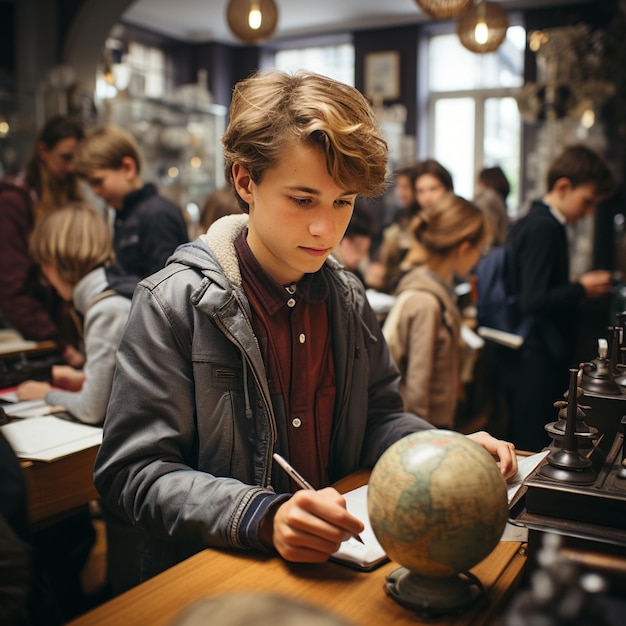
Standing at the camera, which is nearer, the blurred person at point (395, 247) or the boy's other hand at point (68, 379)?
the boy's other hand at point (68, 379)

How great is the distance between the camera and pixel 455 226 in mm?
3117

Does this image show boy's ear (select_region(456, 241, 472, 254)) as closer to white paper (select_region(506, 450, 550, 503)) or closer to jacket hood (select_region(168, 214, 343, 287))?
white paper (select_region(506, 450, 550, 503))

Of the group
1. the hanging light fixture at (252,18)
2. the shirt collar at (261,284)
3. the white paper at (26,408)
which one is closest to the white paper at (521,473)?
the shirt collar at (261,284)

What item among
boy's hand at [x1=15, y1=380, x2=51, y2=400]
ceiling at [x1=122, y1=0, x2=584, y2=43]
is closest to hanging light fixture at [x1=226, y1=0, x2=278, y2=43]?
boy's hand at [x1=15, y1=380, x2=51, y2=400]

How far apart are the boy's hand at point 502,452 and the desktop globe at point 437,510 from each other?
0.42 metres

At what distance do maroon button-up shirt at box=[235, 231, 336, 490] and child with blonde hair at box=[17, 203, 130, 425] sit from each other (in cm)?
99

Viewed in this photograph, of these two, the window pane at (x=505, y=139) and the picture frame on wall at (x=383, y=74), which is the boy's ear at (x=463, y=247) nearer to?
the window pane at (x=505, y=139)

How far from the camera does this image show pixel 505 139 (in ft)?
34.1

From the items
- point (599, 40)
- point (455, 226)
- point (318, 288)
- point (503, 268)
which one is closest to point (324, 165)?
point (318, 288)

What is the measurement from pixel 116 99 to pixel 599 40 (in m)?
4.47

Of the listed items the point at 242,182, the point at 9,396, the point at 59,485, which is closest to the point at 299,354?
the point at 242,182

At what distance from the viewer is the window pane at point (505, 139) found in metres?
10.2

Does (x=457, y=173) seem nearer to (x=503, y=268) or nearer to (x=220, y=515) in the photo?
(x=503, y=268)

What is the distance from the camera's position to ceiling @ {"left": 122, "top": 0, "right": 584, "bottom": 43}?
31.8ft
